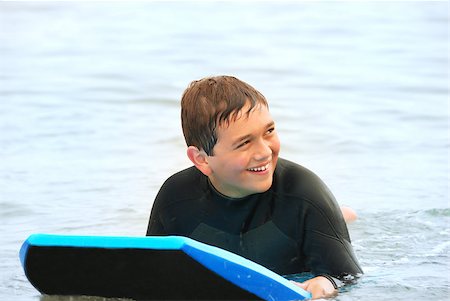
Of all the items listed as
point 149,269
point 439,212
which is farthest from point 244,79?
point 149,269

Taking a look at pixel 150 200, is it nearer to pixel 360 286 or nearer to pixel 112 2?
pixel 360 286

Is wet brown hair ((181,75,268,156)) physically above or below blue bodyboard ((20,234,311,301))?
above

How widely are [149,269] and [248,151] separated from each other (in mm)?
655

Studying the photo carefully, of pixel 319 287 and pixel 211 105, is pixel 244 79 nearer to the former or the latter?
pixel 211 105

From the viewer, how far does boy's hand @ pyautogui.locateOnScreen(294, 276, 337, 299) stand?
14.6 feet

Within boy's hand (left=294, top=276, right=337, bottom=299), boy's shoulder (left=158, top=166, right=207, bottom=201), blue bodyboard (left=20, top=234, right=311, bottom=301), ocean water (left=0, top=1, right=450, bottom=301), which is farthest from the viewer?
ocean water (left=0, top=1, right=450, bottom=301)

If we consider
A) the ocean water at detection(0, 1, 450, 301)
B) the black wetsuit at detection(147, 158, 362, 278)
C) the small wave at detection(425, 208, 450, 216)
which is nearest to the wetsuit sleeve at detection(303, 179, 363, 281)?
the black wetsuit at detection(147, 158, 362, 278)

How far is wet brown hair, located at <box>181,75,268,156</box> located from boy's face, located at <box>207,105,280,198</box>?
28mm

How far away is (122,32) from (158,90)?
399cm

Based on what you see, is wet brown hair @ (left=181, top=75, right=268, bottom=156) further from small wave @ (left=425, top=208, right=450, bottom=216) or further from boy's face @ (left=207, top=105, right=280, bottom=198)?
small wave @ (left=425, top=208, right=450, bottom=216)

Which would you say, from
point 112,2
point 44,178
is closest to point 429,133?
point 44,178

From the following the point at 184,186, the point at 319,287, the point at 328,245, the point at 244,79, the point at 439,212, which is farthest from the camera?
the point at 244,79

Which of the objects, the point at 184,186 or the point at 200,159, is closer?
the point at 200,159

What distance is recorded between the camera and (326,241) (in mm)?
4562
